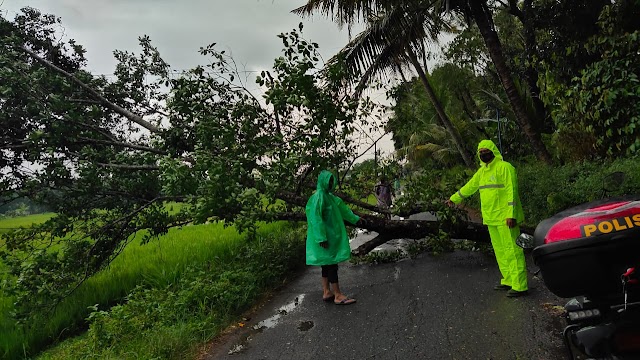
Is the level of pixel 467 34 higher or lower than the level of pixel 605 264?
higher

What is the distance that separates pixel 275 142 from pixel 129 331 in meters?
3.01

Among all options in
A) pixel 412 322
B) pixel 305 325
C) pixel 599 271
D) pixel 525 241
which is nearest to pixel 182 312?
pixel 305 325

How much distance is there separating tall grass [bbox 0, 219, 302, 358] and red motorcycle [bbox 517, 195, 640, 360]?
556 cm

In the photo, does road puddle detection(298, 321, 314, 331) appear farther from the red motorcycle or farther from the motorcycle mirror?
the red motorcycle

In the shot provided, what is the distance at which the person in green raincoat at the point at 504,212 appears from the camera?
14.5ft

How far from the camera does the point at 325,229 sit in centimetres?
502

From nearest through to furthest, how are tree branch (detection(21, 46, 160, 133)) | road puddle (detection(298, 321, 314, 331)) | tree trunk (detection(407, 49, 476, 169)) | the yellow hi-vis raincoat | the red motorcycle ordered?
the red motorcycle
road puddle (detection(298, 321, 314, 331))
the yellow hi-vis raincoat
tree branch (detection(21, 46, 160, 133))
tree trunk (detection(407, 49, 476, 169))

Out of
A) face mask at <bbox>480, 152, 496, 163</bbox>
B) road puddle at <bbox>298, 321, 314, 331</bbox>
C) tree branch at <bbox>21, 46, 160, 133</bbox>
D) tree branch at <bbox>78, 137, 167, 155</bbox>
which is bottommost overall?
road puddle at <bbox>298, 321, 314, 331</bbox>

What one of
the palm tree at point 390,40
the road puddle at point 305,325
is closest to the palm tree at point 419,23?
the palm tree at point 390,40

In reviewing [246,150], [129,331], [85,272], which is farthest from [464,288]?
[85,272]

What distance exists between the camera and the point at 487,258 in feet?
20.2

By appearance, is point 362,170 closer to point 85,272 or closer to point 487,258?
point 487,258

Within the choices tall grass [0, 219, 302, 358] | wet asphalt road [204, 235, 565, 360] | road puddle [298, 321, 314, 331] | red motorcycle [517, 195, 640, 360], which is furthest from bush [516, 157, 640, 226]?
tall grass [0, 219, 302, 358]

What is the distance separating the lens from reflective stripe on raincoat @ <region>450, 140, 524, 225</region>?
4477mm
